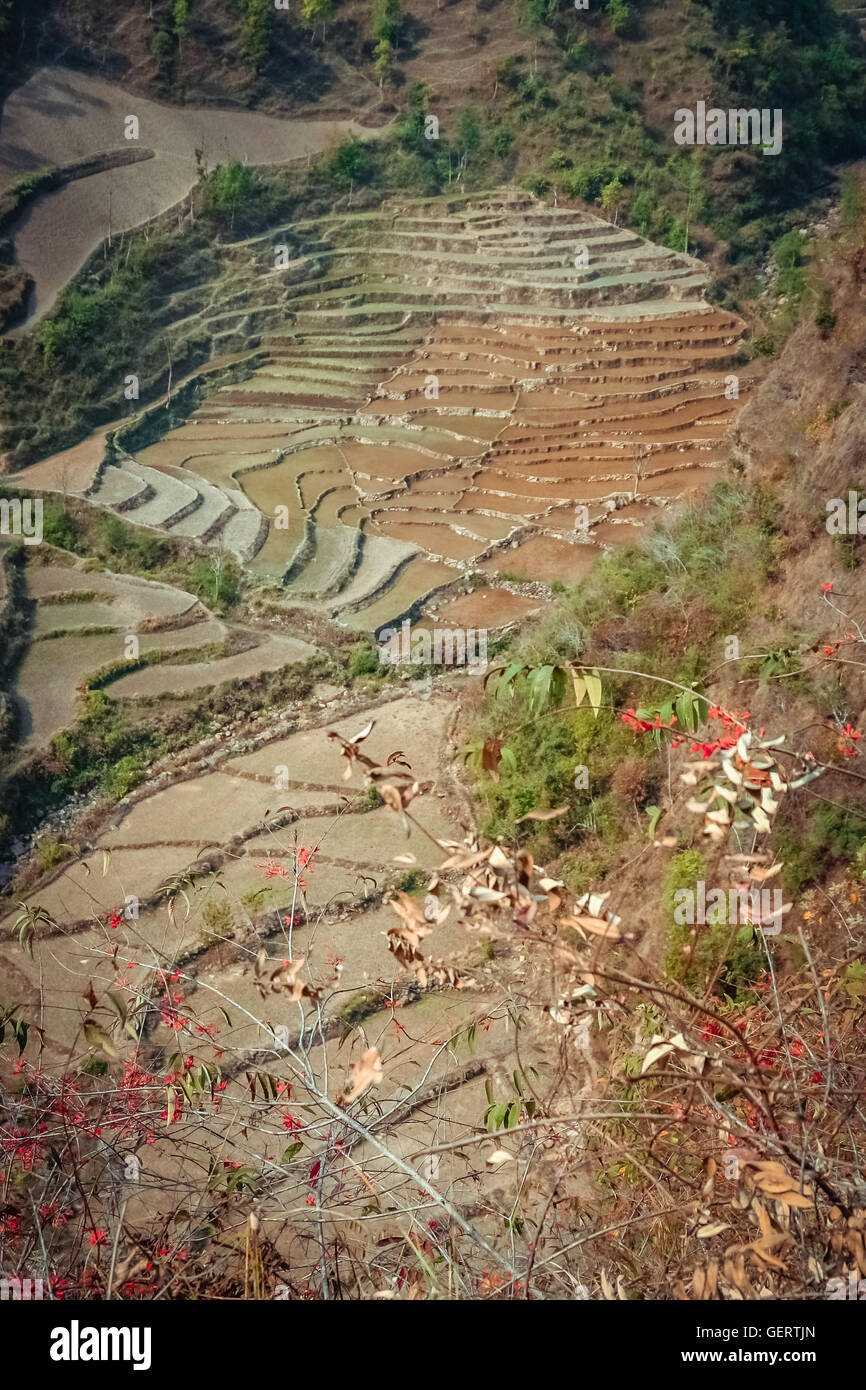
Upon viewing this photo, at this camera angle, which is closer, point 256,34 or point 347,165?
point 347,165

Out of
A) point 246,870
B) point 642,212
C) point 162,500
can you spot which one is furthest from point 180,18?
point 246,870

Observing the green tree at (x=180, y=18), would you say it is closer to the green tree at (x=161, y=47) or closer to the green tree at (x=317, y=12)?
the green tree at (x=161, y=47)

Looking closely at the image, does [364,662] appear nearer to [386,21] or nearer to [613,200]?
[613,200]

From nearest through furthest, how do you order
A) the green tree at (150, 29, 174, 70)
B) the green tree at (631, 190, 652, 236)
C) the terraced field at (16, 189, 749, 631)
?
the terraced field at (16, 189, 749, 631), the green tree at (631, 190, 652, 236), the green tree at (150, 29, 174, 70)

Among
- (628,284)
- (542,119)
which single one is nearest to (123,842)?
(628,284)

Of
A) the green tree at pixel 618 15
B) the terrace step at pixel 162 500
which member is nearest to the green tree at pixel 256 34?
the green tree at pixel 618 15

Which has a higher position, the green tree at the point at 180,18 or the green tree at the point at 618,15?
the green tree at the point at 618,15

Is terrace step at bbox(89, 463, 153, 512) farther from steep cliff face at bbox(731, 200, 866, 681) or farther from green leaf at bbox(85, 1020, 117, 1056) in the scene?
green leaf at bbox(85, 1020, 117, 1056)

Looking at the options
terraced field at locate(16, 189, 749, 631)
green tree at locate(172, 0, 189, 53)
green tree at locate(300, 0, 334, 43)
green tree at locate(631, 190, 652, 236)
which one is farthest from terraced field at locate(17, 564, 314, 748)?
green tree at locate(300, 0, 334, 43)
